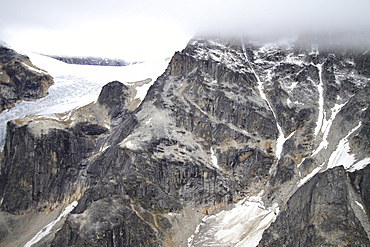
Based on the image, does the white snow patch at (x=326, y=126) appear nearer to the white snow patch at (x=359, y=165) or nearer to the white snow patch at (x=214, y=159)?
the white snow patch at (x=359, y=165)

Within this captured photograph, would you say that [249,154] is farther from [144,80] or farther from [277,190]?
[144,80]

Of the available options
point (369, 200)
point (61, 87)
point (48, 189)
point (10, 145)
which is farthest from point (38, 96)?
point (369, 200)

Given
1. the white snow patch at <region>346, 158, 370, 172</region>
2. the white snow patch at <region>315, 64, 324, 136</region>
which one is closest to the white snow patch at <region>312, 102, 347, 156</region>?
the white snow patch at <region>315, 64, 324, 136</region>

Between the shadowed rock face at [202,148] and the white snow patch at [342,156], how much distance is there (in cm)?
39

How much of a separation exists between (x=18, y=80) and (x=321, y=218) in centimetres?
14729

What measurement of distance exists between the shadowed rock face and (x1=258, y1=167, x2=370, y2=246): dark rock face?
0.99 feet

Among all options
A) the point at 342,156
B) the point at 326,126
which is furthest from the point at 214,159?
the point at 342,156

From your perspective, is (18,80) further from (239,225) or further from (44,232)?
(239,225)

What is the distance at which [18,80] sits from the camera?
17075 cm

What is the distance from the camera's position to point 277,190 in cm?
9919

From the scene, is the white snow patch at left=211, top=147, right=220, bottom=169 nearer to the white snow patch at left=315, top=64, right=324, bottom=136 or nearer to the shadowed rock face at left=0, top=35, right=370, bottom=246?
the shadowed rock face at left=0, top=35, right=370, bottom=246

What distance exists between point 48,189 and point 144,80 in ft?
224

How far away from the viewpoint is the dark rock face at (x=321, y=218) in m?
65.4

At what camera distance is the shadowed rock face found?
83250mm
